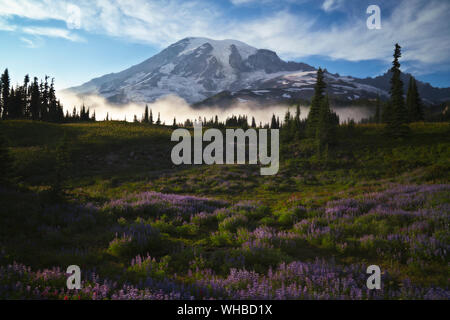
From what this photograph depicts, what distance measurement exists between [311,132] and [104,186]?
127 ft

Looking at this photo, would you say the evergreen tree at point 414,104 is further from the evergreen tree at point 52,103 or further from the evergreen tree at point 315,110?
the evergreen tree at point 52,103

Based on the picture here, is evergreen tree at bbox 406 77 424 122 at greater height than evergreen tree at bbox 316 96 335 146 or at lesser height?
greater

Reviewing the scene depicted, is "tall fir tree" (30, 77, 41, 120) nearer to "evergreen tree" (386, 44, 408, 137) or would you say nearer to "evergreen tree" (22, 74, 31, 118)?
"evergreen tree" (22, 74, 31, 118)

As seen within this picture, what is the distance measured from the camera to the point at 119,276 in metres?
4.21

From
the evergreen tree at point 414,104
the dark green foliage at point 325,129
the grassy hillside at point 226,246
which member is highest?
the evergreen tree at point 414,104

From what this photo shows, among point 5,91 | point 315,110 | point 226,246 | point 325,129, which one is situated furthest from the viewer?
point 5,91

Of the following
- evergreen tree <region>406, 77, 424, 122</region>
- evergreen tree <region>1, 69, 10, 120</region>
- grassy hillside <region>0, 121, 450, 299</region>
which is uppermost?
evergreen tree <region>1, 69, 10, 120</region>

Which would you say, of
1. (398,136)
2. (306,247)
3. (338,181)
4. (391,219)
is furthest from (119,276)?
(398,136)
